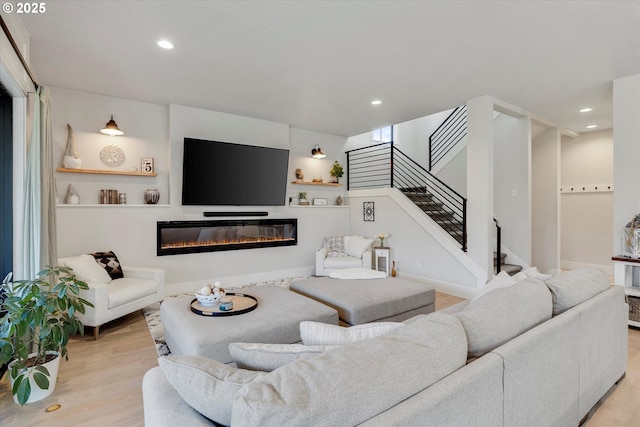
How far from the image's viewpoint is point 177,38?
2797 millimetres

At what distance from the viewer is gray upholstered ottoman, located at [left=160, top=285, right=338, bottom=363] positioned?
2129 mm

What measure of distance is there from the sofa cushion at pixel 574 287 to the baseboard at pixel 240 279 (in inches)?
169

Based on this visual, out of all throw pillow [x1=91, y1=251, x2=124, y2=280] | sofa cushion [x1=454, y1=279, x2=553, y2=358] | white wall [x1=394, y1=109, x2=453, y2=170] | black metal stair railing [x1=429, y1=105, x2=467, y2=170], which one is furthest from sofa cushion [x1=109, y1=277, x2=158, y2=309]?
white wall [x1=394, y1=109, x2=453, y2=170]

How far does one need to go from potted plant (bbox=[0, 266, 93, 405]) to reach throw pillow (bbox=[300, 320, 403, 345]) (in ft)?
5.94

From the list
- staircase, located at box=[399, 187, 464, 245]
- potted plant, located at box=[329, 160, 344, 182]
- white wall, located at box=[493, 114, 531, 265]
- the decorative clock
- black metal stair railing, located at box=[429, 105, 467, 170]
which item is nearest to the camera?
the decorative clock

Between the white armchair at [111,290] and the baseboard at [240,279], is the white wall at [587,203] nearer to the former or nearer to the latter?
the baseboard at [240,279]

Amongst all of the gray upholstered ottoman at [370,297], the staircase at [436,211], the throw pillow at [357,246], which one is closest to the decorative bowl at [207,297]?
the gray upholstered ottoman at [370,297]

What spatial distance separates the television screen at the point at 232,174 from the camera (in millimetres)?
4709

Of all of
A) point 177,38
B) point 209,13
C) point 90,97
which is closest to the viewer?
point 209,13

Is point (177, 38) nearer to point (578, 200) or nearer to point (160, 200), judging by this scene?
point (160, 200)

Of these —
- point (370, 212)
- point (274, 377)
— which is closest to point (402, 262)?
point (370, 212)

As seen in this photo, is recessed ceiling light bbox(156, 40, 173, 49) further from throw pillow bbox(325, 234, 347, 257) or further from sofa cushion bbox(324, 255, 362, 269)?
throw pillow bbox(325, 234, 347, 257)

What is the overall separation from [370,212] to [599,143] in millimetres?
4499

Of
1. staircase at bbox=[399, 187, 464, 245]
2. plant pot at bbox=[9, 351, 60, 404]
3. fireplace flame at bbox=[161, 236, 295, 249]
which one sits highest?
staircase at bbox=[399, 187, 464, 245]
